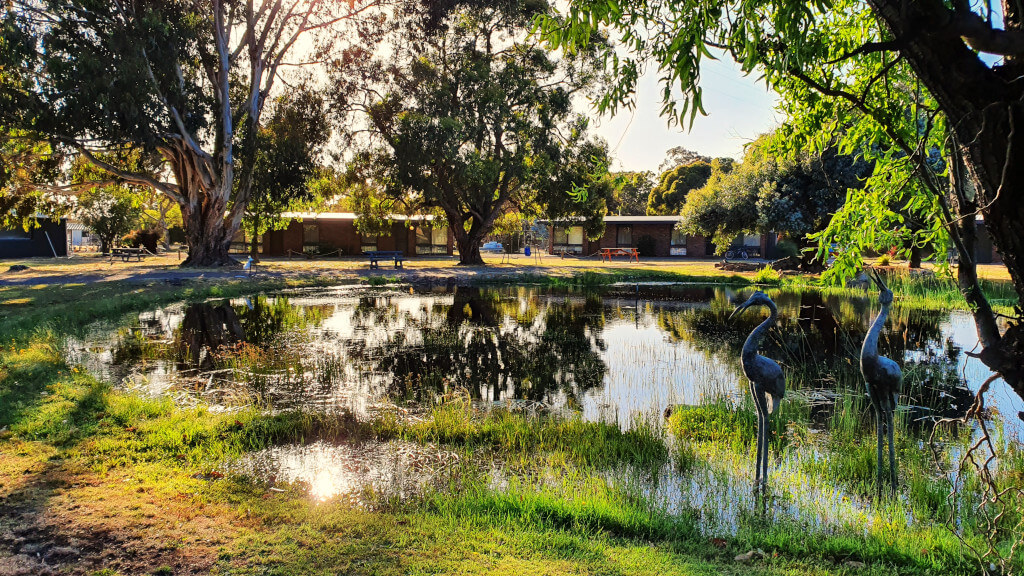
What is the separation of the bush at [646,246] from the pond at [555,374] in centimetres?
2561

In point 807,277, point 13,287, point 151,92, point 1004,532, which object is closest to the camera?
point 1004,532

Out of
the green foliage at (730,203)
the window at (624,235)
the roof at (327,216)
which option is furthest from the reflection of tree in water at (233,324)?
the window at (624,235)

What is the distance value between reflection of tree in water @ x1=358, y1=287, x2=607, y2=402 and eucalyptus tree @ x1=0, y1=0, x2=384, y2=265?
1320 cm

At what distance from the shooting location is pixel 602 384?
27.7ft

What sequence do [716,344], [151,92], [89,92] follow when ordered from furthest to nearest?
[151,92] < [89,92] < [716,344]

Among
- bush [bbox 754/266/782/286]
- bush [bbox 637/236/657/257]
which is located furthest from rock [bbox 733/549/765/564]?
bush [bbox 637/236/657/257]

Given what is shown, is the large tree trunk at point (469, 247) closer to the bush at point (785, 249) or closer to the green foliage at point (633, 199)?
the bush at point (785, 249)

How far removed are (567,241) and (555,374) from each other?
119 ft

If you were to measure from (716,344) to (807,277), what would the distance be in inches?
563

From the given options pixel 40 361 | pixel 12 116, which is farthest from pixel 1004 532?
pixel 12 116

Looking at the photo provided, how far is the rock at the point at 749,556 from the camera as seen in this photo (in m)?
3.56

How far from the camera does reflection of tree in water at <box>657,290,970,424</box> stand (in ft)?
26.5

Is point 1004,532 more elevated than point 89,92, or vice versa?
point 89,92

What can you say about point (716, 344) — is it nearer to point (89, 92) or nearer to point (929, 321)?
point (929, 321)
